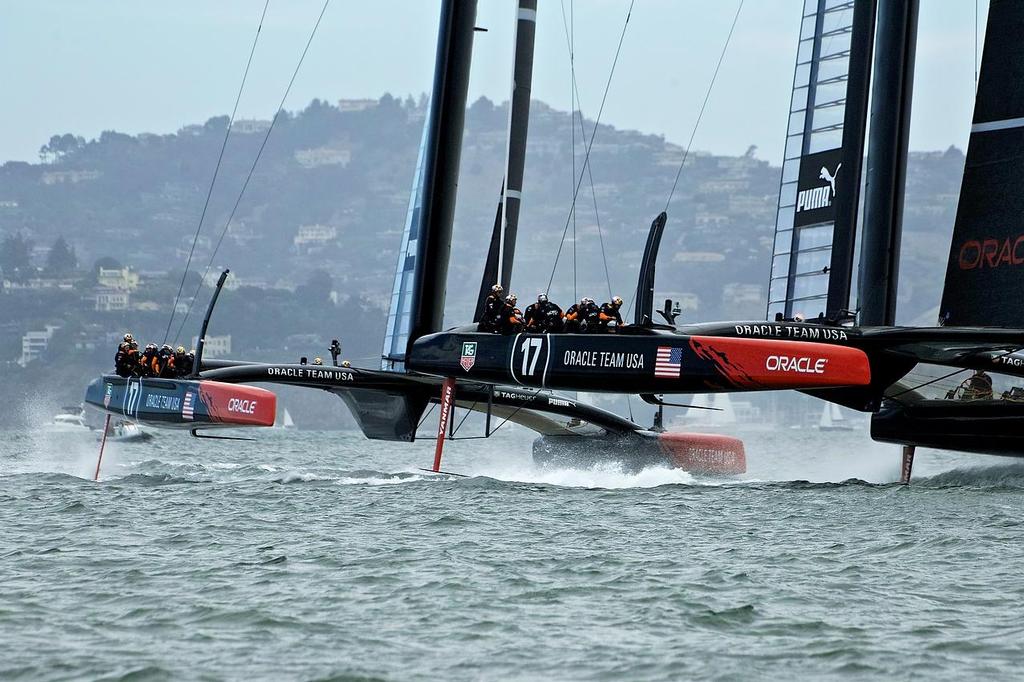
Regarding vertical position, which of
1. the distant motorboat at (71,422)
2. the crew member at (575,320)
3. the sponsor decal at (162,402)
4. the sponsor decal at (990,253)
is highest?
the sponsor decal at (990,253)

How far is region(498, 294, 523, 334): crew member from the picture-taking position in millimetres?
11797

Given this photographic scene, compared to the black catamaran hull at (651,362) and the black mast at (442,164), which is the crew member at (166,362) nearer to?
the black mast at (442,164)

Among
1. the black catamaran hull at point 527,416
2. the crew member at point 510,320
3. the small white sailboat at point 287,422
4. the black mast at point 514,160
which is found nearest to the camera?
the crew member at point 510,320

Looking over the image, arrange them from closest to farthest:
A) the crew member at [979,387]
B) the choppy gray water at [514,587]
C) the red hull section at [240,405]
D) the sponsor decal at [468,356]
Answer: the choppy gray water at [514,587]
the sponsor decal at [468,356]
the crew member at [979,387]
the red hull section at [240,405]

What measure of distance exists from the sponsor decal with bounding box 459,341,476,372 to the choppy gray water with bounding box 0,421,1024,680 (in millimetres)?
1069

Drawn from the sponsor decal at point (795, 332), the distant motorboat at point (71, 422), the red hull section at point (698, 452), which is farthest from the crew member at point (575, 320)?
the distant motorboat at point (71, 422)

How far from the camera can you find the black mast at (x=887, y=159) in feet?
40.8

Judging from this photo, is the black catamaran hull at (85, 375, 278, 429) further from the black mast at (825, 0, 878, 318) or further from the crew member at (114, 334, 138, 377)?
the black mast at (825, 0, 878, 318)

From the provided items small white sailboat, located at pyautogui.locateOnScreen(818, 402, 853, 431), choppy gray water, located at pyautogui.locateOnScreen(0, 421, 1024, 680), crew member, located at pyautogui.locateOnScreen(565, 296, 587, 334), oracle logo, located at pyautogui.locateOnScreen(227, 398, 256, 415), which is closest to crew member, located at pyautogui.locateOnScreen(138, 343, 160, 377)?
oracle logo, located at pyautogui.locateOnScreen(227, 398, 256, 415)

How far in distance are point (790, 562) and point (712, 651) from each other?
2155 mm

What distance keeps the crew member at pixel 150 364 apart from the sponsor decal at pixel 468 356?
431 cm

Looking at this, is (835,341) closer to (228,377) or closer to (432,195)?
(432,195)

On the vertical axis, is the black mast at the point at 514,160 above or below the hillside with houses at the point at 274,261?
below

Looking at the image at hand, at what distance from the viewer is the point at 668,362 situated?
10.7 m
